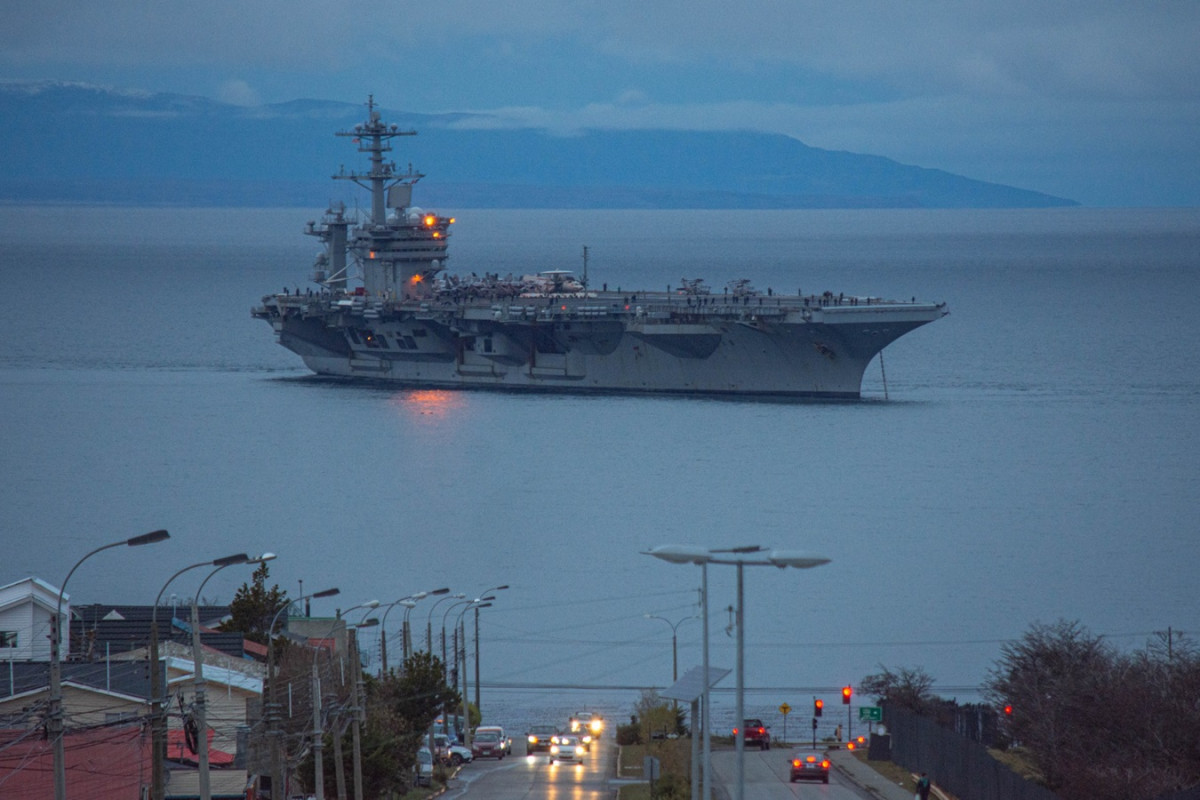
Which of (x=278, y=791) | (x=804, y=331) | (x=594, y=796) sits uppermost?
(x=804, y=331)

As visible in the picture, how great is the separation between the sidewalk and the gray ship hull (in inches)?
1277

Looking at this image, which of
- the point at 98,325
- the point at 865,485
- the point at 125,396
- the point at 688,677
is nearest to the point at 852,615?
the point at 865,485

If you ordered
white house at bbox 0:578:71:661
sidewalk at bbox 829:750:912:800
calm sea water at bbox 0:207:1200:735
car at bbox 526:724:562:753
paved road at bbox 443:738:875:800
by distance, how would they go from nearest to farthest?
1. paved road at bbox 443:738:875:800
2. sidewalk at bbox 829:750:912:800
3. white house at bbox 0:578:71:661
4. car at bbox 526:724:562:753
5. calm sea water at bbox 0:207:1200:735

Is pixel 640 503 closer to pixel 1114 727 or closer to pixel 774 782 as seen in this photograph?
pixel 774 782

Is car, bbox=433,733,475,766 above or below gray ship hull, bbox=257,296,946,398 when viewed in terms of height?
below

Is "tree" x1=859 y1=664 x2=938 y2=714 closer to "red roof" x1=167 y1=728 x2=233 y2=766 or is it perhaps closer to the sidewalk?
the sidewalk

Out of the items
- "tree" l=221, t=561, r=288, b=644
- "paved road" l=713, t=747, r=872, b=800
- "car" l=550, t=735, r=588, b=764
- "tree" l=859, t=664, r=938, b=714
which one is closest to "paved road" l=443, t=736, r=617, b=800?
"car" l=550, t=735, r=588, b=764

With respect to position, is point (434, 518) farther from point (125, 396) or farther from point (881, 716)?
point (125, 396)

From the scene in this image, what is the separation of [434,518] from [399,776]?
76.7 ft

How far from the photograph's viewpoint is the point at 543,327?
207 feet

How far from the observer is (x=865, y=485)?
47594 millimetres

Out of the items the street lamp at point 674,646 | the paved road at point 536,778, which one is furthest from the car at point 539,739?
the street lamp at point 674,646

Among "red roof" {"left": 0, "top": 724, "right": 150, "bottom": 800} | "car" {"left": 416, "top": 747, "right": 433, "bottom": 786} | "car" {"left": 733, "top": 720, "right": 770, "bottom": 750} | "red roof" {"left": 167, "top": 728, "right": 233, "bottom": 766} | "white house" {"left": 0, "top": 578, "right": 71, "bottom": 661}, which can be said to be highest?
"white house" {"left": 0, "top": 578, "right": 71, "bottom": 661}

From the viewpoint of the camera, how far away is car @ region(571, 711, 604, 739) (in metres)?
26.2
